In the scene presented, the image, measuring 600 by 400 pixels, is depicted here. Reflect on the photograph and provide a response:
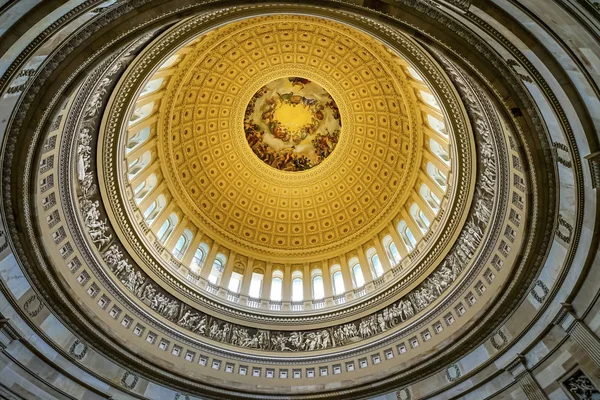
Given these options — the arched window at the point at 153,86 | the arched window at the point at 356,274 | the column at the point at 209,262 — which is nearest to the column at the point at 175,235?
the column at the point at 209,262

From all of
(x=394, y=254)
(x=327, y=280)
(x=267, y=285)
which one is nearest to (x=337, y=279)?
(x=327, y=280)

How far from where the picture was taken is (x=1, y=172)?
12.0 m

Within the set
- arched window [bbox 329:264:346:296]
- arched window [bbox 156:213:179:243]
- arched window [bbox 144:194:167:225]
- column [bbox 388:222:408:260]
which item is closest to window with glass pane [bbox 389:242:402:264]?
column [bbox 388:222:408:260]

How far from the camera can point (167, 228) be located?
26750mm

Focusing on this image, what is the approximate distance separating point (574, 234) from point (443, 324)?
8394 mm

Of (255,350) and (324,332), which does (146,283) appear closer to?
(255,350)

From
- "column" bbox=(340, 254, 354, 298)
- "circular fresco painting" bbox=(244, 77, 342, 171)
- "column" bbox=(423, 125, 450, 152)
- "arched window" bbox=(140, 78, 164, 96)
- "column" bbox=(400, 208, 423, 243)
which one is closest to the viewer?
"arched window" bbox=(140, 78, 164, 96)

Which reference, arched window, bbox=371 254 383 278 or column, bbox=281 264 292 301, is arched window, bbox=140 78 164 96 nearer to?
column, bbox=281 264 292 301

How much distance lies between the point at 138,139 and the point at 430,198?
1935 cm

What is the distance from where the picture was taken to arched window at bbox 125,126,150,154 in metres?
24.1

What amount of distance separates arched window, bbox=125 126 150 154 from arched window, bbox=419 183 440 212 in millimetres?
18961

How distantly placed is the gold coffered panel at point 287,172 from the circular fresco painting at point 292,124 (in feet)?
3.25

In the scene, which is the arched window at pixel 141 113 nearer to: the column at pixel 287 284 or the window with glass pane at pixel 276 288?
the window with glass pane at pixel 276 288

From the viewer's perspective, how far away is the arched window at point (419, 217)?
83.4ft
